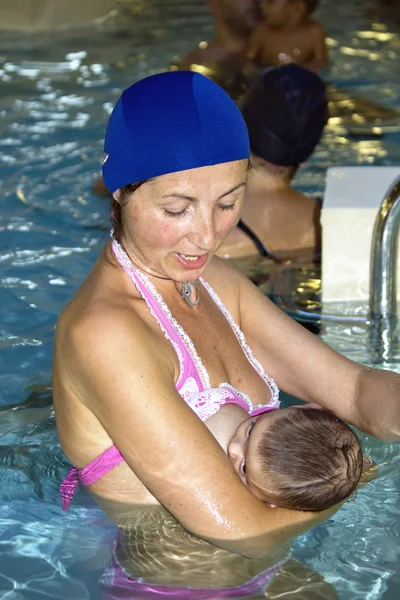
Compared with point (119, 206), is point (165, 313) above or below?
below

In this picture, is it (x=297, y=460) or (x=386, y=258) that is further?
(x=386, y=258)

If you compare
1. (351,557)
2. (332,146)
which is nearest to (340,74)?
(332,146)

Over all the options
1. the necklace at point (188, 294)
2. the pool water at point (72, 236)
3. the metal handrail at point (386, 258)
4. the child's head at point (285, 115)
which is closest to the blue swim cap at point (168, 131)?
the pool water at point (72, 236)

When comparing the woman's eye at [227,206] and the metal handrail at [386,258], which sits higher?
the woman's eye at [227,206]

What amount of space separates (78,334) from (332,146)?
507cm

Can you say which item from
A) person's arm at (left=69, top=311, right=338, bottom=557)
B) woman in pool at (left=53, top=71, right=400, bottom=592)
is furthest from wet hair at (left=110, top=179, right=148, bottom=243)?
person's arm at (left=69, top=311, right=338, bottom=557)

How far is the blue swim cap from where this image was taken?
2547 mm

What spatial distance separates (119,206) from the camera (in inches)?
107

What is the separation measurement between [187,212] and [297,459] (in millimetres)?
723

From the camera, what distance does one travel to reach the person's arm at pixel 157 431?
8.43 ft

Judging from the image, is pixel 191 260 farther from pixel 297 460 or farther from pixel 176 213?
pixel 297 460

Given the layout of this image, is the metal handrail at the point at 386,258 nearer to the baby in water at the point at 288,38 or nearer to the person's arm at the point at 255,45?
the baby in water at the point at 288,38

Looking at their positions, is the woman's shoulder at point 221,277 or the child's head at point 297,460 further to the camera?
the woman's shoulder at point 221,277

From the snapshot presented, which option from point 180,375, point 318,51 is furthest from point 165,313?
point 318,51
